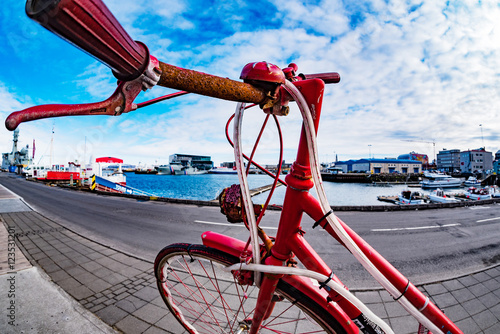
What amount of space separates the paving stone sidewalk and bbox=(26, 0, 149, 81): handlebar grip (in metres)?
2.74

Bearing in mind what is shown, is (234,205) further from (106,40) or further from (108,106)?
(106,40)

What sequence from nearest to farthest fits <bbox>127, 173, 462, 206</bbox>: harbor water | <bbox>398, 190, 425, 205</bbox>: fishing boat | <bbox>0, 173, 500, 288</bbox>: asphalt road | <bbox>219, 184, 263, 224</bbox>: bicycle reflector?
<bbox>219, 184, 263, 224</bbox>: bicycle reflector → <bbox>0, 173, 500, 288</bbox>: asphalt road → <bbox>398, 190, 425, 205</bbox>: fishing boat → <bbox>127, 173, 462, 206</bbox>: harbor water

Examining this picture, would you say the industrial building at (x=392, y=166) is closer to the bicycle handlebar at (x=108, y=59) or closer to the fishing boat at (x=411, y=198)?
the fishing boat at (x=411, y=198)

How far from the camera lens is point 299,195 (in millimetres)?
1174

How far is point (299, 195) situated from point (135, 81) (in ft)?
3.07

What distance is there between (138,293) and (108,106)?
10.7 feet

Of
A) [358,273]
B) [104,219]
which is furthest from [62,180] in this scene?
[358,273]

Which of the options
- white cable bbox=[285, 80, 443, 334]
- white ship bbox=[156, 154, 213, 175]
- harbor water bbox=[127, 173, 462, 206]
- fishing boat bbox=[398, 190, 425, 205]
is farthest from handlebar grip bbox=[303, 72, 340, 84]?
white ship bbox=[156, 154, 213, 175]

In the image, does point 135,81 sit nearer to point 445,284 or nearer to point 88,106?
point 88,106

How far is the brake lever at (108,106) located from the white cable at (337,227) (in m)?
0.54

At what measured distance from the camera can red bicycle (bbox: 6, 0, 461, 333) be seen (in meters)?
0.48

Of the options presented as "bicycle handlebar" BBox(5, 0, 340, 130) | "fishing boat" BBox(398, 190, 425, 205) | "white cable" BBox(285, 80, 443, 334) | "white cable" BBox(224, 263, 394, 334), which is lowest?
"fishing boat" BBox(398, 190, 425, 205)

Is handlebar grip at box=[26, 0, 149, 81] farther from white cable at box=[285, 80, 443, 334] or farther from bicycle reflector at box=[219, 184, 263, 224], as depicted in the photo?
bicycle reflector at box=[219, 184, 263, 224]

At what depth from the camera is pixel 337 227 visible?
3.40 ft
